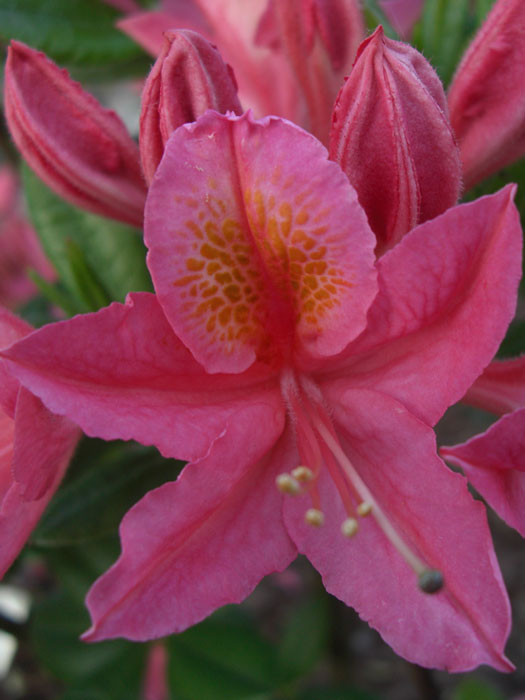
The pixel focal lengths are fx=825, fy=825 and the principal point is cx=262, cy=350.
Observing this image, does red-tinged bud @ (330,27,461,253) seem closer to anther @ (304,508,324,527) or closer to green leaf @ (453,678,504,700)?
anther @ (304,508,324,527)

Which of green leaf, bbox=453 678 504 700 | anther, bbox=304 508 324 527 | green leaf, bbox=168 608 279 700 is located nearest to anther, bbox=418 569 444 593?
anther, bbox=304 508 324 527

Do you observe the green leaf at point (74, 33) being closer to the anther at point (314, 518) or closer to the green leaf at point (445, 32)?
the green leaf at point (445, 32)

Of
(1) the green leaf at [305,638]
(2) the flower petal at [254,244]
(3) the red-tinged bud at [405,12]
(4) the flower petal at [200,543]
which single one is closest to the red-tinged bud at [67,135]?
(2) the flower petal at [254,244]

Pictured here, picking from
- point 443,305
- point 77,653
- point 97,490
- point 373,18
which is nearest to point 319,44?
point 373,18

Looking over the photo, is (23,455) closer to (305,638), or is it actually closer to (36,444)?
(36,444)

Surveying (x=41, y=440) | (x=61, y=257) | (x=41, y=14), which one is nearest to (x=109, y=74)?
(x=41, y=14)

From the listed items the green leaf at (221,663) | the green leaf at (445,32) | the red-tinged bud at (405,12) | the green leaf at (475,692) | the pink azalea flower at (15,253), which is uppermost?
the green leaf at (445,32)
